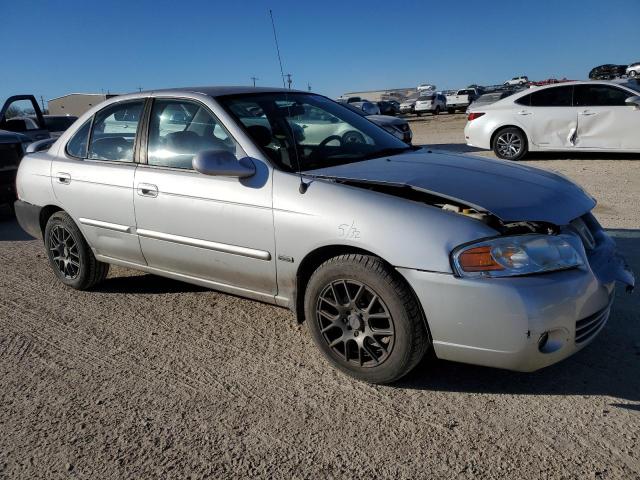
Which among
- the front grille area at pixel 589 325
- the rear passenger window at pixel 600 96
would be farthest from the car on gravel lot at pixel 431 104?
the front grille area at pixel 589 325

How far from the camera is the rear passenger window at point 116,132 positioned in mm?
4281

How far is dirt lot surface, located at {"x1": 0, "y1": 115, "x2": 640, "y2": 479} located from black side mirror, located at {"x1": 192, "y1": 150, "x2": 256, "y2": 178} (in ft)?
3.61

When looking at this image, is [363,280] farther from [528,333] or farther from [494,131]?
[494,131]

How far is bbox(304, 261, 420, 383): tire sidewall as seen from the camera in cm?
291

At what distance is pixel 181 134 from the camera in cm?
400

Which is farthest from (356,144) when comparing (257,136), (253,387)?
(253,387)

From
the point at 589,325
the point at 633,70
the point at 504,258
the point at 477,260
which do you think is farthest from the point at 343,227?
the point at 633,70

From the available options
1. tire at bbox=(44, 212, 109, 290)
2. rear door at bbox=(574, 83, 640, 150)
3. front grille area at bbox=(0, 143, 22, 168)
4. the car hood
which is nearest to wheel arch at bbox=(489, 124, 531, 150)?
rear door at bbox=(574, 83, 640, 150)

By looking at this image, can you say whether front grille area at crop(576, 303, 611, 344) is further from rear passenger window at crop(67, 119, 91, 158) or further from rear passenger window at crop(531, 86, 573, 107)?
rear passenger window at crop(531, 86, 573, 107)

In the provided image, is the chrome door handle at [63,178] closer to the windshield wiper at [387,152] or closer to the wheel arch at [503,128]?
the windshield wiper at [387,152]

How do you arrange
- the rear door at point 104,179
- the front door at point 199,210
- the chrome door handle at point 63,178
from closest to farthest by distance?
1. the front door at point 199,210
2. the rear door at point 104,179
3. the chrome door handle at point 63,178

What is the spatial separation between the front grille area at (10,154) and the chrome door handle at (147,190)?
577 centimetres

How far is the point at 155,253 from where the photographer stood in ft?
13.5

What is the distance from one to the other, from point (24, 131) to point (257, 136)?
8651mm
